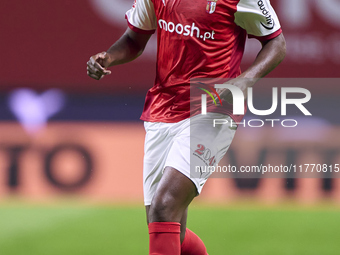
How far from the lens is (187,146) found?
2391mm

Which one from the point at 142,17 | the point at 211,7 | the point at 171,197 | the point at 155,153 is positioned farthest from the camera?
the point at 142,17

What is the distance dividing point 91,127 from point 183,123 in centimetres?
243

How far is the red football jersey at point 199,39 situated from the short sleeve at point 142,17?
133mm

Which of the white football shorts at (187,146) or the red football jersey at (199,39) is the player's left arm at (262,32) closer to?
the red football jersey at (199,39)

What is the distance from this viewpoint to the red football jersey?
2.51m

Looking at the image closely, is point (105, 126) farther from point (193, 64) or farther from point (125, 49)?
point (193, 64)

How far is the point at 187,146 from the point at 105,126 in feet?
8.29

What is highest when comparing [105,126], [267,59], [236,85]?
[267,59]

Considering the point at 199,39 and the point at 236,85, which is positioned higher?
the point at 199,39

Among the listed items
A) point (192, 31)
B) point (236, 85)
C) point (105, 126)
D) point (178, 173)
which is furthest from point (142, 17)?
point (105, 126)

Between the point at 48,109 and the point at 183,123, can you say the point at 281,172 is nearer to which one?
the point at 48,109

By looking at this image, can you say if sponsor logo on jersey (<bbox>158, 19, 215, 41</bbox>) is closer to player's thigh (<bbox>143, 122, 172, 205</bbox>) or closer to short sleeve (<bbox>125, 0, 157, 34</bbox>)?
short sleeve (<bbox>125, 0, 157, 34</bbox>)

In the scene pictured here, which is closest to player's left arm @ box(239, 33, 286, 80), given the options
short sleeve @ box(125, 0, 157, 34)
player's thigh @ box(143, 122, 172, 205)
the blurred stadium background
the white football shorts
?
the white football shorts

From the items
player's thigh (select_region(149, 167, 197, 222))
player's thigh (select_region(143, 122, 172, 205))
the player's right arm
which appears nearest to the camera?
player's thigh (select_region(149, 167, 197, 222))
